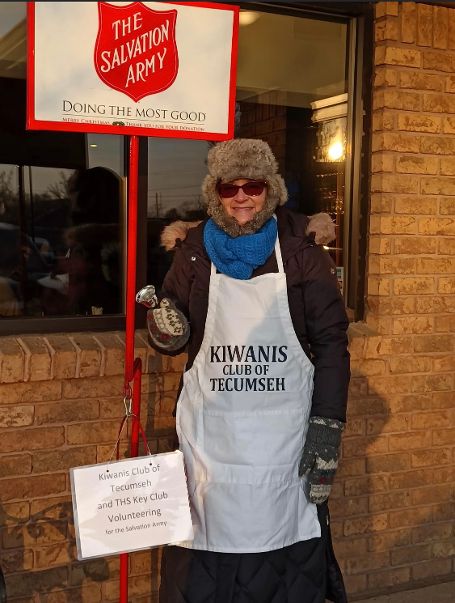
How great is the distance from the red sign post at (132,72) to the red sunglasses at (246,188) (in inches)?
6.9

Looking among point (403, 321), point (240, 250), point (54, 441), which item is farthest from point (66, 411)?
point (403, 321)

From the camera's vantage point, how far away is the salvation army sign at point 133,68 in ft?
7.68

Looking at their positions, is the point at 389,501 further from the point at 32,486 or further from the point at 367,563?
the point at 32,486

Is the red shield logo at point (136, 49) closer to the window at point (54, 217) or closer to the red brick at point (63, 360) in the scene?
the window at point (54, 217)

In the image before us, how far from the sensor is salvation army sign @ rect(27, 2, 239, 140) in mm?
2340

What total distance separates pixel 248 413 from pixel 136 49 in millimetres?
1269

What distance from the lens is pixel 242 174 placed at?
8.45 feet

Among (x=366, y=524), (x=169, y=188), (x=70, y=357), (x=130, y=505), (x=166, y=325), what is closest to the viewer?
(x=130, y=505)

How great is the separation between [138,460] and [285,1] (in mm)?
2194

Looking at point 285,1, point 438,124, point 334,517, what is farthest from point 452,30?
point 334,517

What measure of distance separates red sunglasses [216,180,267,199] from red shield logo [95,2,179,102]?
0.39 m

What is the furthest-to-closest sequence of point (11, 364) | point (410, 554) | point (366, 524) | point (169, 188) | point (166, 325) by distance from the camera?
point (410, 554)
point (366, 524)
point (169, 188)
point (11, 364)
point (166, 325)

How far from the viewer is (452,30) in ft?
11.9

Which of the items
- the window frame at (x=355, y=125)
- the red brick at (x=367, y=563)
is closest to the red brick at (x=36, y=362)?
the window frame at (x=355, y=125)
